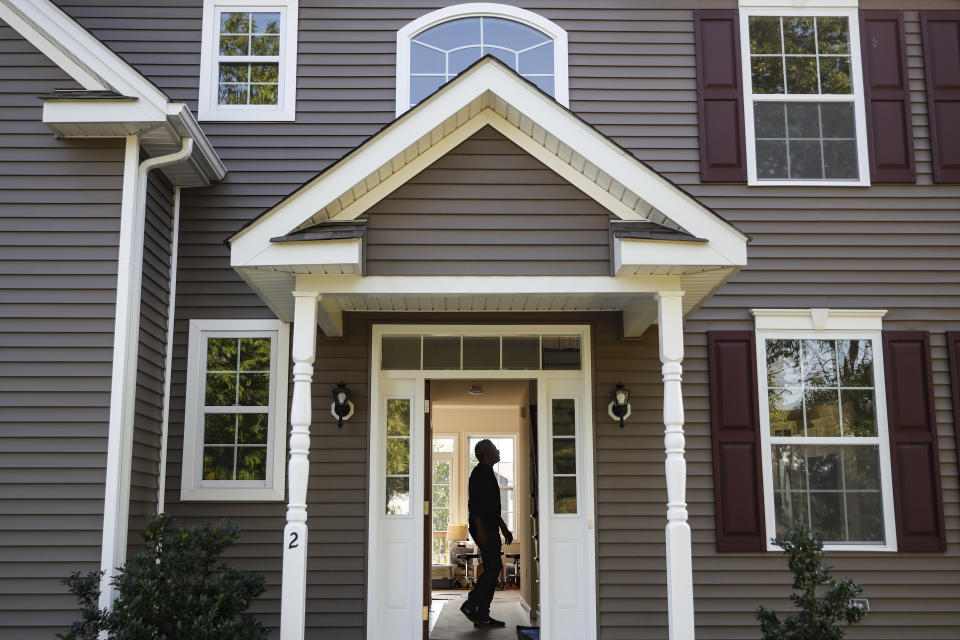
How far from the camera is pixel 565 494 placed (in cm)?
716

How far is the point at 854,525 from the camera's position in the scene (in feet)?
23.2

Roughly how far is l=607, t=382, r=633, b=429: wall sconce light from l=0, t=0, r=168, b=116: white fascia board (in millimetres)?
3862

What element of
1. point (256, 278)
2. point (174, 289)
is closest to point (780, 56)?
point (256, 278)

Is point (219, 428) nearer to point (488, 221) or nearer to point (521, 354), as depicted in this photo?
point (521, 354)

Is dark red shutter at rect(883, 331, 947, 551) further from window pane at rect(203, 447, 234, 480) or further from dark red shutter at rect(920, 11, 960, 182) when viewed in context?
window pane at rect(203, 447, 234, 480)

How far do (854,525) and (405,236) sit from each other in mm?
4180

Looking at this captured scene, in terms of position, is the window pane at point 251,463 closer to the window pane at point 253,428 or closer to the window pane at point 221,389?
the window pane at point 253,428

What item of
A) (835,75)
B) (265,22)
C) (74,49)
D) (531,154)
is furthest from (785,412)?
(74,49)

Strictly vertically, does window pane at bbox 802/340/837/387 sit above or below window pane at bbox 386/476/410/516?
above

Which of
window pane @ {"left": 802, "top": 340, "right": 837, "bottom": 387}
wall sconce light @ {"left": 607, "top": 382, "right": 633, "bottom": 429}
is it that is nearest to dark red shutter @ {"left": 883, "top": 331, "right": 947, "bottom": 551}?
window pane @ {"left": 802, "top": 340, "right": 837, "bottom": 387}

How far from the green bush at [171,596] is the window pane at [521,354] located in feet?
8.59

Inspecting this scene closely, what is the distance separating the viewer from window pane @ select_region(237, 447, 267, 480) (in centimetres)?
709

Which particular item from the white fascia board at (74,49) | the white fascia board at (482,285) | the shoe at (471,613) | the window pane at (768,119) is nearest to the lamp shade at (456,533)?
the shoe at (471,613)

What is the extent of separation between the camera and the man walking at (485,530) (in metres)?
8.34
